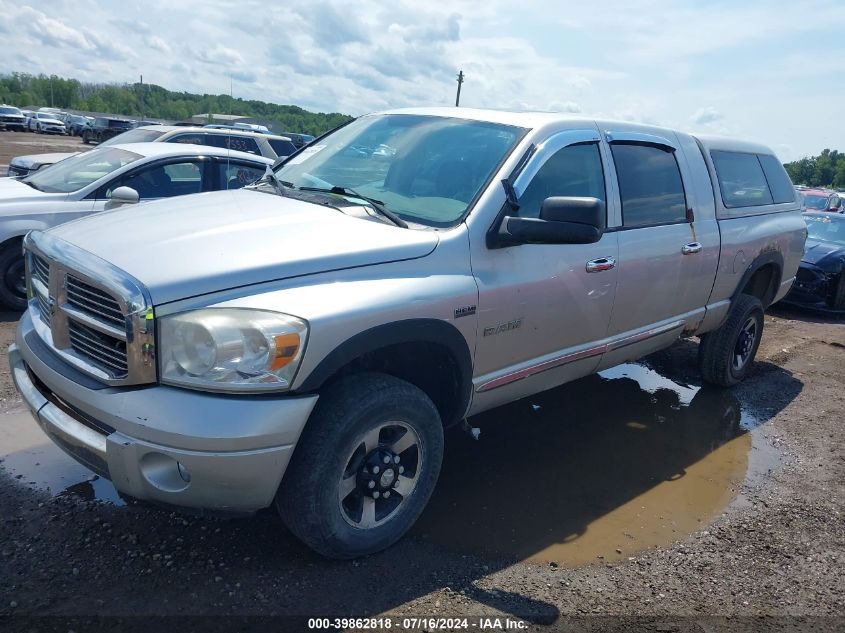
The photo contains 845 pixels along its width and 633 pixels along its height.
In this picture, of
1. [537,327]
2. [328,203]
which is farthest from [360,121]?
[537,327]

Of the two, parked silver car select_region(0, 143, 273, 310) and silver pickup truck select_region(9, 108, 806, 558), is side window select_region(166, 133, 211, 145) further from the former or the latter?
silver pickup truck select_region(9, 108, 806, 558)

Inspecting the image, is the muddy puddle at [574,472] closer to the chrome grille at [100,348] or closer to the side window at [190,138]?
the chrome grille at [100,348]

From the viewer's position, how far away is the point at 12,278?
6238 mm

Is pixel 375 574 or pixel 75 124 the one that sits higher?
pixel 375 574

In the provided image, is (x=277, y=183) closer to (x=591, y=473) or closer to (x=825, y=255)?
(x=591, y=473)

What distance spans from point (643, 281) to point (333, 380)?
7.45ft

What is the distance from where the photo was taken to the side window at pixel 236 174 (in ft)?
23.9

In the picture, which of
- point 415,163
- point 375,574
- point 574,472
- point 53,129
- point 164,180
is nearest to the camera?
point 375,574

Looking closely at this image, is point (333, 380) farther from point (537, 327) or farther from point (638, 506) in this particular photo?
point (638, 506)

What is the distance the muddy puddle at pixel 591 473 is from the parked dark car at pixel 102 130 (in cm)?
4140

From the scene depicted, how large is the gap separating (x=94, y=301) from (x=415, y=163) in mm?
1832

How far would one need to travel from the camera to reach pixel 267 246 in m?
2.88

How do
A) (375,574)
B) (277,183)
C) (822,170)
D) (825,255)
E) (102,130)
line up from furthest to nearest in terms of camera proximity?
(822,170), (102,130), (825,255), (277,183), (375,574)

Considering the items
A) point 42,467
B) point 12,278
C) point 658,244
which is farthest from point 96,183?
point 658,244
